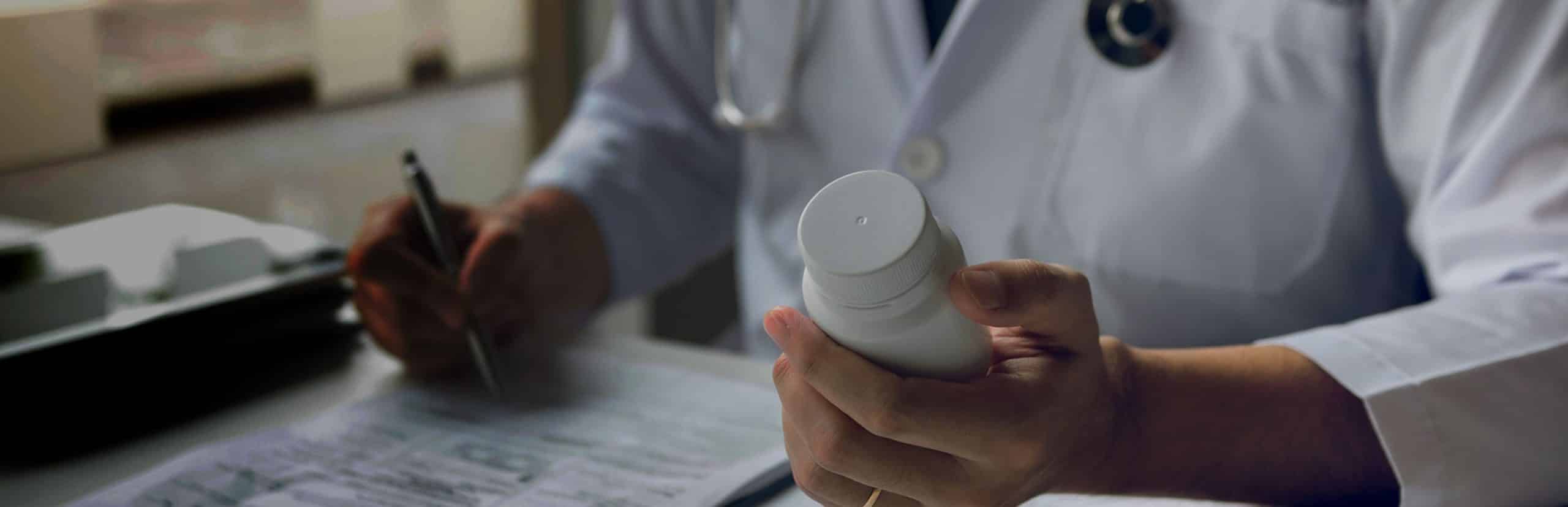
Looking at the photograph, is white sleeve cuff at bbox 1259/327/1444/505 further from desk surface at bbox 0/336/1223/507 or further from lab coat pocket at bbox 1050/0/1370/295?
lab coat pocket at bbox 1050/0/1370/295

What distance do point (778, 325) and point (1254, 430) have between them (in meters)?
0.21

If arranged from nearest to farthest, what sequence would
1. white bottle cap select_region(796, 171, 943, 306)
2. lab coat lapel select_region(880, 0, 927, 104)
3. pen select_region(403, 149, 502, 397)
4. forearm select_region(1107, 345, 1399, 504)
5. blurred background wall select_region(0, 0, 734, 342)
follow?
white bottle cap select_region(796, 171, 943, 306) → forearm select_region(1107, 345, 1399, 504) → pen select_region(403, 149, 502, 397) → lab coat lapel select_region(880, 0, 927, 104) → blurred background wall select_region(0, 0, 734, 342)

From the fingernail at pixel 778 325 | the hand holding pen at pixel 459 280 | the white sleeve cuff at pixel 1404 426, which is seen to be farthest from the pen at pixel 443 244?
the white sleeve cuff at pixel 1404 426

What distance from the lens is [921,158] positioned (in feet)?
2.15

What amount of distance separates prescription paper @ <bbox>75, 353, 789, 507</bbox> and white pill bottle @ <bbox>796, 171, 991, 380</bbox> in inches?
6.1

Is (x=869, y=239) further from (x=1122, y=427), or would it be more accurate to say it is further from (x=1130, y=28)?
(x=1130, y=28)

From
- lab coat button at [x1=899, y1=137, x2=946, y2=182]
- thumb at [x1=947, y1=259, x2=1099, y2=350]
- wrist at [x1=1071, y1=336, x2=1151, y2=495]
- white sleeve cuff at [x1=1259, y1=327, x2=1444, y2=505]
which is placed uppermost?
thumb at [x1=947, y1=259, x2=1099, y2=350]

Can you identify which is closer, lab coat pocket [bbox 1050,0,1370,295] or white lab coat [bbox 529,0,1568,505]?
white lab coat [bbox 529,0,1568,505]

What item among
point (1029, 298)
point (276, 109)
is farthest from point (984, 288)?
point (276, 109)

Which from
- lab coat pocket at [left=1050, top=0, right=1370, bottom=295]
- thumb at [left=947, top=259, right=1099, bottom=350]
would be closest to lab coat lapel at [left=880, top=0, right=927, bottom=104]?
lab coat pocket at [left=1050, top=0, right=1370, bottom=295]

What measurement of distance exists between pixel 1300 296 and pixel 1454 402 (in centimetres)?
20

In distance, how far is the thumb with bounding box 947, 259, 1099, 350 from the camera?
32 cm

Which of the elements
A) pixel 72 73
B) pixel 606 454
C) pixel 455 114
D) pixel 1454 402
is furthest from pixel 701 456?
pixel 455 114

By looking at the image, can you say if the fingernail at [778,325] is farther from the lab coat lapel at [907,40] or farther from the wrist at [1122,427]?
the lab coat lapel at [907,40]
